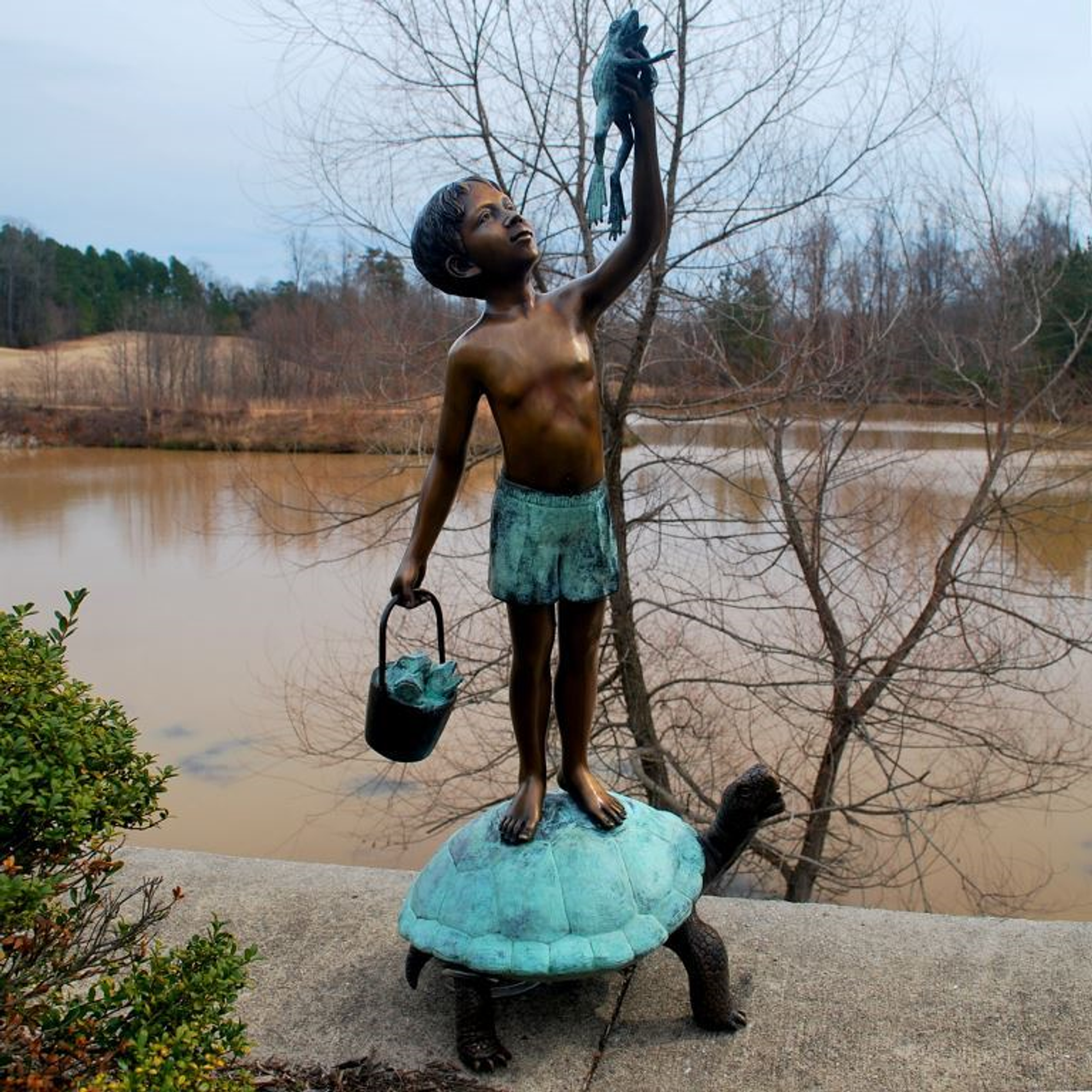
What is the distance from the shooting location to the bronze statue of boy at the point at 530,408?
2.60 metres

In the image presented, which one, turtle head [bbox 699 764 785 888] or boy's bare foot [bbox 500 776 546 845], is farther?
turtle head [bbox 699 764 785 888]

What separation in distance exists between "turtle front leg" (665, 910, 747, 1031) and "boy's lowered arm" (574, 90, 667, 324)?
1634 millimetres

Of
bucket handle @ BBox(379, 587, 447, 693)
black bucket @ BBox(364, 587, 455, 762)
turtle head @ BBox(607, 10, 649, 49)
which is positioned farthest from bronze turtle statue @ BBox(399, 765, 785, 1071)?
turtle head @ BBox(607, 10, 649, 49)

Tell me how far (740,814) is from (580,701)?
0.53 meters

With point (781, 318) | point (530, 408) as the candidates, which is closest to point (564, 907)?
point (530, 408)

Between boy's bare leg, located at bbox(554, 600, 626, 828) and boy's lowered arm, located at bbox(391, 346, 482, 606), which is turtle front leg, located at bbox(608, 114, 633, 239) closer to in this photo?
boy's lowered arm, located at bbox(391, 346, 482, 606)

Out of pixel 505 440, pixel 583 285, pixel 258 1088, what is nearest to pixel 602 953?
pixel 258 1088

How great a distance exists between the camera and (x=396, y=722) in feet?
8.34

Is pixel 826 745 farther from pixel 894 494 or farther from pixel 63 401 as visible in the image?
pixel 63 401

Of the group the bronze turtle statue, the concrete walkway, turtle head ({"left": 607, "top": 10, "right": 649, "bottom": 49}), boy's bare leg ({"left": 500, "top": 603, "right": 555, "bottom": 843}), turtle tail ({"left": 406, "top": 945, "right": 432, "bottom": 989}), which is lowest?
the concrete walkway

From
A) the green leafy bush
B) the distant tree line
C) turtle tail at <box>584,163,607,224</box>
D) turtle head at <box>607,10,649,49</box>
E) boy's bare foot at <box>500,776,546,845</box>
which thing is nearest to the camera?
the green leafy bush

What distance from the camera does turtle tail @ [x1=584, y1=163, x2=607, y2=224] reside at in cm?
259

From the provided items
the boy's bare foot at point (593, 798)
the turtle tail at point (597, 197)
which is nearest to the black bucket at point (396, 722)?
the boy's bare foot at point (593, 798)

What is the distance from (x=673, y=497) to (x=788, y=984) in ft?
10.5
